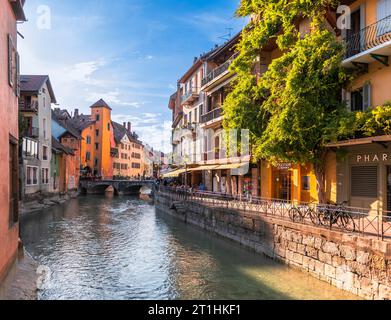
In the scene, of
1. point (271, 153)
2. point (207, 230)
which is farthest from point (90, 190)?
point (271, 153)

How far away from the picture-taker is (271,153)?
17797 mm

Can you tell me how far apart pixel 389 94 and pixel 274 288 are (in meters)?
9.33

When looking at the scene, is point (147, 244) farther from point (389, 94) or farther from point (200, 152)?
point (200, 152)

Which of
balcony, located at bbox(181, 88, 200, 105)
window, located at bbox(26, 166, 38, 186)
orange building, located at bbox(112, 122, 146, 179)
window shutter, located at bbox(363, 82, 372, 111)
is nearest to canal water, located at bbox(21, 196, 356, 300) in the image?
window shutter, located at bbox(363, 82, 372, 111)

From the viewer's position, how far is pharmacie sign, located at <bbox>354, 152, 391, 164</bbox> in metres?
15.8

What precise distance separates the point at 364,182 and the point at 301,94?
5.02 m

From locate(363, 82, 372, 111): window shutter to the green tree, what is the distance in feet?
3.26

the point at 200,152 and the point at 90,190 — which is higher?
the point at 200,152

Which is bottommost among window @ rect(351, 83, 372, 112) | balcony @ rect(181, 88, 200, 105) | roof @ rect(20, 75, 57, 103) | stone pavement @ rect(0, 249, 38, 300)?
stone pavement @ rect(0, 249, 38, 300)

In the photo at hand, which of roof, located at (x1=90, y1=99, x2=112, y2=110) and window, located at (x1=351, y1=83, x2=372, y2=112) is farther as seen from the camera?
roof, located at (x1=90, y1=99, x2=112, y2=110)

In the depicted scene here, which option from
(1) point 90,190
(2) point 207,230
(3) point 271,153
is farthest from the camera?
(1) point 90,190

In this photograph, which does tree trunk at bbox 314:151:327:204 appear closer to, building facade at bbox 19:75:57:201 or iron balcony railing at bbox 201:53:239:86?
iron balcony railing at bbox 201:53:239:86

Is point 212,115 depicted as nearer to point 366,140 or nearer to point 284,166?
point 284,166

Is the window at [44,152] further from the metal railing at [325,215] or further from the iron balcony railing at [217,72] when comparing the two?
the metal railing at [325,215]
